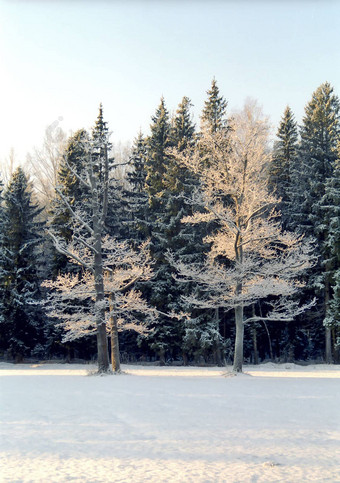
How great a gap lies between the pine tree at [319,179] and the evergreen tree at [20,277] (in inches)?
760

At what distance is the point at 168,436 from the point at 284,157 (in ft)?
105

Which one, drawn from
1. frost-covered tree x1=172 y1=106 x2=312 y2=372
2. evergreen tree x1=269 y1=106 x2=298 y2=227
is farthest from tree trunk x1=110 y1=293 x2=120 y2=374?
evergreen tree x1=269 y1=106 x2=298 y2=227

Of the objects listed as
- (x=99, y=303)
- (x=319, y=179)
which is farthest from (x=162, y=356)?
(x=319, y=179)

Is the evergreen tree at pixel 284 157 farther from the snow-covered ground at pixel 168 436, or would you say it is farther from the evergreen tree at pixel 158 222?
the snow-covered ground at pixel 168 436

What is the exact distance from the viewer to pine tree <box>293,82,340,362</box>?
29906 mm

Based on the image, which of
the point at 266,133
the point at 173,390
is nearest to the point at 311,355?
the point at 266,133

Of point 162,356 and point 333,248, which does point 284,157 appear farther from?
point 162,356

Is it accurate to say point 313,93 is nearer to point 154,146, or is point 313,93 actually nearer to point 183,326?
point 154,146

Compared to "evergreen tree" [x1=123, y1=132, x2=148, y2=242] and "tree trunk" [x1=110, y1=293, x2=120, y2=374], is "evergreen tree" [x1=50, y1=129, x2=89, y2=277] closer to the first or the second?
"evergreen tree" [x1=123, y1=132, x2=148, y2=242]

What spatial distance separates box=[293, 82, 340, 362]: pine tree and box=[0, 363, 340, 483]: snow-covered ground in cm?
1885

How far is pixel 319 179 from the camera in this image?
104 ft

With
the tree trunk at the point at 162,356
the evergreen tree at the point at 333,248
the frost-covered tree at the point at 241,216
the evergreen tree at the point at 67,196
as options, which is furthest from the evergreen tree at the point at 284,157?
the frost-covered tree at the point at 241,216

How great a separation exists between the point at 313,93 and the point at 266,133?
18.3 m

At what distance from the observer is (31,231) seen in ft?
111
